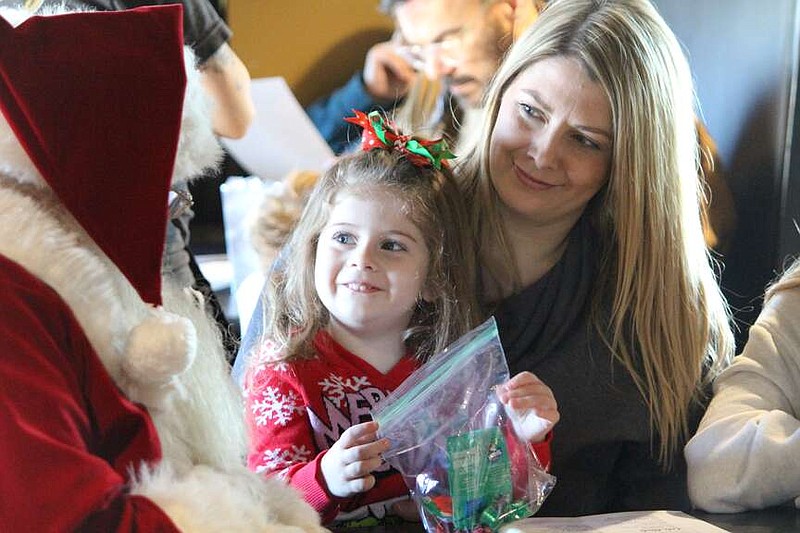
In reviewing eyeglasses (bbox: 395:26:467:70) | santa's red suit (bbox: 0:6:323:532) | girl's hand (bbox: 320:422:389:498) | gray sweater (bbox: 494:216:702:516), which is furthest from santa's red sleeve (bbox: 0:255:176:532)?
eyeglasses (bbox: 395:26:467:70)

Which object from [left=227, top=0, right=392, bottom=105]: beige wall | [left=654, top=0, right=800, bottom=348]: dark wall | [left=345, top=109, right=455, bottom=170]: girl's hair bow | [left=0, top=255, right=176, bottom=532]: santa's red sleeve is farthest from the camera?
[left=654, top=0, right=800, bottom=348]: dark wall

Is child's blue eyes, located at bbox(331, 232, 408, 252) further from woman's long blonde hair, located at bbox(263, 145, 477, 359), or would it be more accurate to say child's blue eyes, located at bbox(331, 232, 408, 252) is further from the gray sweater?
the gray sweater

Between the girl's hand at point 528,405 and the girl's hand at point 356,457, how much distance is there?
0.15 meters

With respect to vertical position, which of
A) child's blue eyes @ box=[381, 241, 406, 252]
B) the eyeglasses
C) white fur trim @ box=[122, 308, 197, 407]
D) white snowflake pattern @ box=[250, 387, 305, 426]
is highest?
white fur trim @ box=[122, 308, 197, 407]

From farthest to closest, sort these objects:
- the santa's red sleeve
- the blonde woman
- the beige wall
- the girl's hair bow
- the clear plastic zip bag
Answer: the beige wall → the girl's hair bow → the blonde woman → the clear plastic zip bag → the santa's red sleeve

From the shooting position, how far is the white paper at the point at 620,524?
3.22 ft

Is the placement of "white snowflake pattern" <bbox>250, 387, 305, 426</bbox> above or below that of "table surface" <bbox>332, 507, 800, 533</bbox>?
above

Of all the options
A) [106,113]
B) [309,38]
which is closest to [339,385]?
[106,113]

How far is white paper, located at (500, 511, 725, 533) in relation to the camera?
982 millimetres

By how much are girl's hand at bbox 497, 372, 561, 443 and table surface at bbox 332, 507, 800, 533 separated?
0.54 ft

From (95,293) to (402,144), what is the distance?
0.59 meters

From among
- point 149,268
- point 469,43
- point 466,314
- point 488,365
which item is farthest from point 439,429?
point 469,43

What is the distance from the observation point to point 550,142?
125 cm

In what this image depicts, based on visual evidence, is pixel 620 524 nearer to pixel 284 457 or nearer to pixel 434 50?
pixel 284 457
